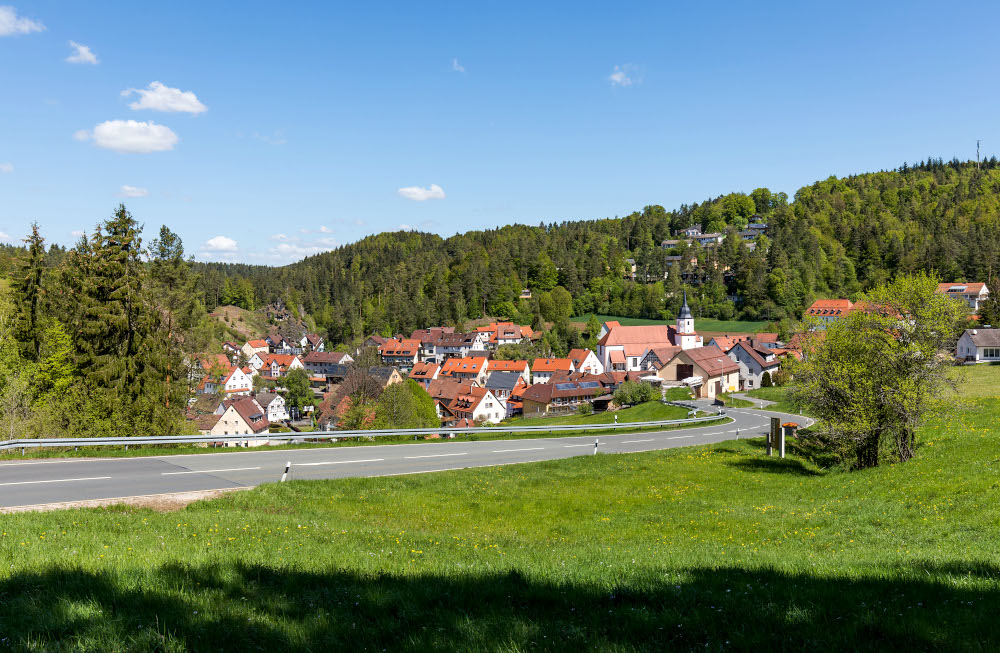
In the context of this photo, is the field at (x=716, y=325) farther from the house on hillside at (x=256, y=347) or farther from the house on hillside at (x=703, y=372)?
the house on hillside at (x=256, y=347)

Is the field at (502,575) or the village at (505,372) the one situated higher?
the field at (502,575)

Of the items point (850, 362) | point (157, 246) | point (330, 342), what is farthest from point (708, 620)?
point (330, 342)

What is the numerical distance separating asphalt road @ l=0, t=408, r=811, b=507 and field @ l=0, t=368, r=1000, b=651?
2907 millimetres

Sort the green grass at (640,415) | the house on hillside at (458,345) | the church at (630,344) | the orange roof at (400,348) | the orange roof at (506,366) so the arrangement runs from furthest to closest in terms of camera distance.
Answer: the orange roof at (400,348), the house on hillside at (458,345), the church at (630,344), the orange roof at (506,366), the green grass at (640,415)

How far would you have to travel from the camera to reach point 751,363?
88750 mm

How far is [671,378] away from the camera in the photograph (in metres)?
87.0

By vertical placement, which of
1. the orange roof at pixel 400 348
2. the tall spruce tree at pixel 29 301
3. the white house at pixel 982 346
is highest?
the tall spruce tree at pixel 29 301

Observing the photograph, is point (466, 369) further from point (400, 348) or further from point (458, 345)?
point (400, 348)

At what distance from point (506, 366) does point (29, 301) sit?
93.5 m

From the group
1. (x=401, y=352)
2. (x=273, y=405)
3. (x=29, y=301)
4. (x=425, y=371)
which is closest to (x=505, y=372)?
(x=425, y=371)

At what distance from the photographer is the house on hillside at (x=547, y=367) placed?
385ft

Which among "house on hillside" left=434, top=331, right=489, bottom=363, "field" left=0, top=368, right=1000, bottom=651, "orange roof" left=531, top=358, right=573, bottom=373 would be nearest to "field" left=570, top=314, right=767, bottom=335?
"house on hillside" left=434, top=331, right=489, bottom=363

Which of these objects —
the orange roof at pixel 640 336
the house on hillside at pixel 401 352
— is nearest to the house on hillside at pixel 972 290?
the orange roof at pixel 640 336

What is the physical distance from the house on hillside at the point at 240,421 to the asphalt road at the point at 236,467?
62278mm
